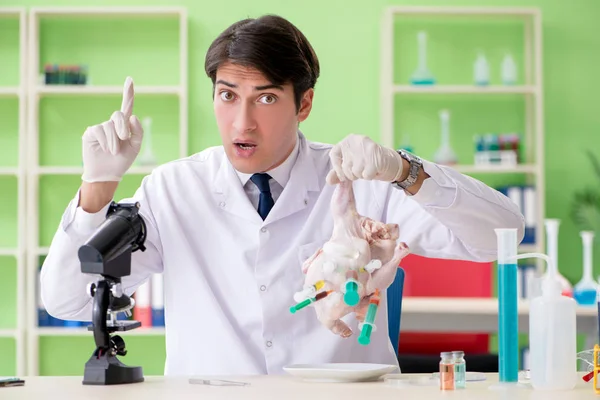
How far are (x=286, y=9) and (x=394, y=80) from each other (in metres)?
0.70

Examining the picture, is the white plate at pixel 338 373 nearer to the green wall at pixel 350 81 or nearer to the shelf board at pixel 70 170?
the shelf board at pixel 70 170

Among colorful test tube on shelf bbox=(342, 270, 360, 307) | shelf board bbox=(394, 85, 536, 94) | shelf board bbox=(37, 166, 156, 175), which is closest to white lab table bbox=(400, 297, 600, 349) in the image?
shelf board bbox=(394, 85, 536, 94)

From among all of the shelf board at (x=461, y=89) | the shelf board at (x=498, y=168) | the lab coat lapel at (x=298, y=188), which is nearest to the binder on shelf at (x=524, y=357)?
the shelf board at (x=498, y=168)

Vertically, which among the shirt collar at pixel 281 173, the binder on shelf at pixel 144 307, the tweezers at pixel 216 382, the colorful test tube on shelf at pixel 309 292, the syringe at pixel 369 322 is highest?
the shirt collar at pixel 281 173

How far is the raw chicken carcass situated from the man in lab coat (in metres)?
0.18

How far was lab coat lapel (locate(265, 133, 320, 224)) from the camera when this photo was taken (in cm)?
191

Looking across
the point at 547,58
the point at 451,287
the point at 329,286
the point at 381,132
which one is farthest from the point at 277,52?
the point at 547,58

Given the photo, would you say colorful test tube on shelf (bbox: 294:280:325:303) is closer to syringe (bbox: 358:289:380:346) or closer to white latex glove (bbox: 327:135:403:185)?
syringe (bbox: 358:289:380:346)

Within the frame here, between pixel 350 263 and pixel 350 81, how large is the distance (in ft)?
10.8

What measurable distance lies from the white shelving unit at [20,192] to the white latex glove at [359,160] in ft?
10.4

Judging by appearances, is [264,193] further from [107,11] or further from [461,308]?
[107,11]

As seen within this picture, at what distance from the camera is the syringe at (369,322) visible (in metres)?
1.36

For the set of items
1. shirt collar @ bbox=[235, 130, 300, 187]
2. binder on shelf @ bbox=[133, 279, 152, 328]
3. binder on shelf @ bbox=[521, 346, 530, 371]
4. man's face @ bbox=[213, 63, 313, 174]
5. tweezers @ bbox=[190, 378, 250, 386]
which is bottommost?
binder on shelf @ bbox=[521, 346, 530, 371]

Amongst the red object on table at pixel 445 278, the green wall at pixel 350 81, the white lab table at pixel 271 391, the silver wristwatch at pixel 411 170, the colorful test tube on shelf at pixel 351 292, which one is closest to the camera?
the white lab table at pixel 271 391
